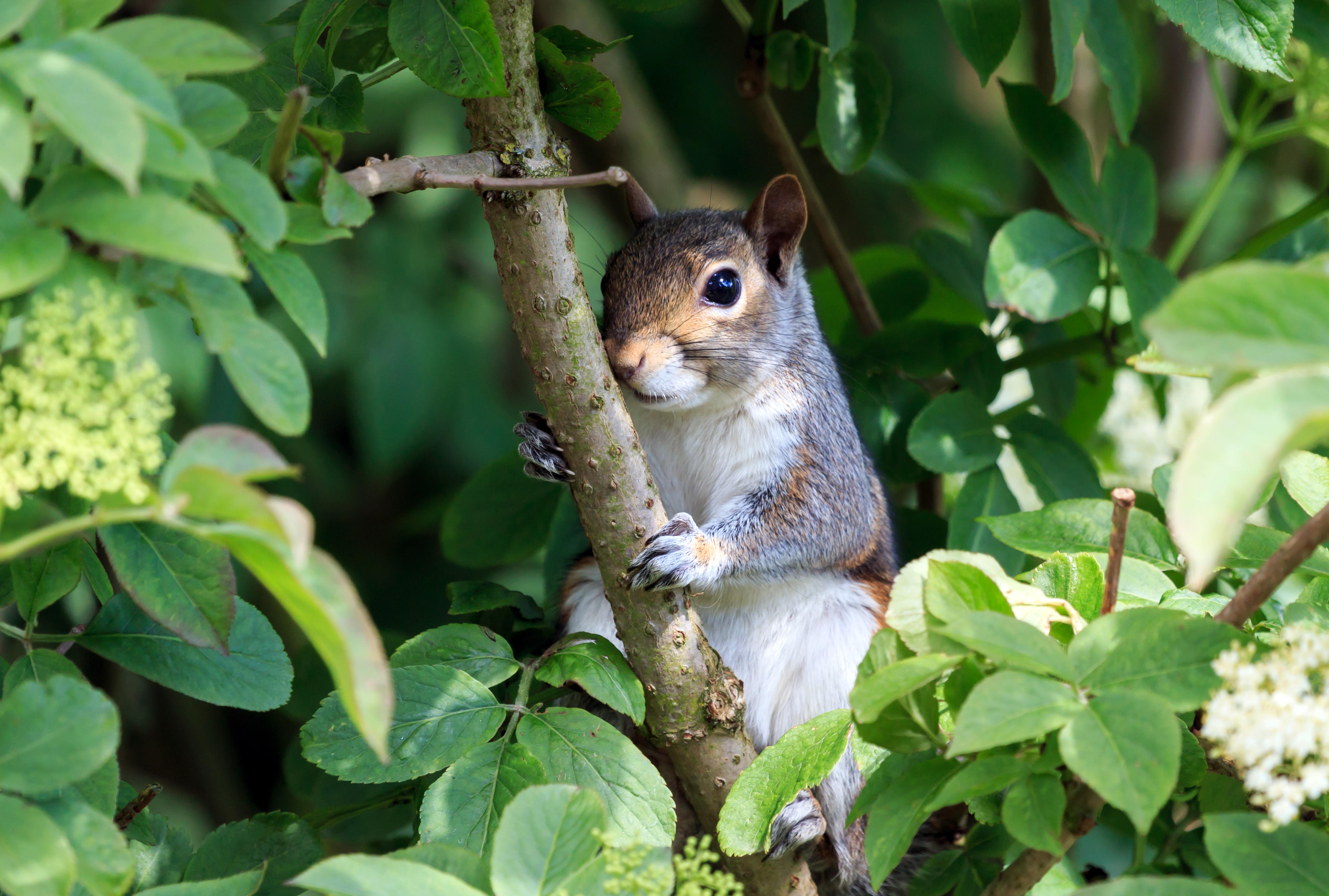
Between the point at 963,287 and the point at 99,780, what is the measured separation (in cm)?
113

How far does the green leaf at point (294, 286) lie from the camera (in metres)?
0.65

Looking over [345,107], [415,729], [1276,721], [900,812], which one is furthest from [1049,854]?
[345,107]

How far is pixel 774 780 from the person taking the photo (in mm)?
818

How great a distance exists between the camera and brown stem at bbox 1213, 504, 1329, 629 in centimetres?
61

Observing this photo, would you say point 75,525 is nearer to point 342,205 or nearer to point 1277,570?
point 342,205

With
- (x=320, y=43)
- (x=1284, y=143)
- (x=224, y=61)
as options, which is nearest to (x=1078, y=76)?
(x=1284, y=143)

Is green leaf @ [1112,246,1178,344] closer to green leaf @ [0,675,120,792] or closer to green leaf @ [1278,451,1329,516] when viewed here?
green leaf @ [1278,451,1329,516]

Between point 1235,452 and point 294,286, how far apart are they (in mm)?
491

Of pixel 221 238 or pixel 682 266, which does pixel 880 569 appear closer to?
pixel 682 266

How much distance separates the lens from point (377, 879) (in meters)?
0.61

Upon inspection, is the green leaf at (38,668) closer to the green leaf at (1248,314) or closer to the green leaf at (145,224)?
the green leaf at (145,224)

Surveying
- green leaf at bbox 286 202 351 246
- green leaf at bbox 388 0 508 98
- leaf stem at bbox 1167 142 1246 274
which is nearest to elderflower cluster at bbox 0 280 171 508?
green leaf at bbox 286 202 351 246

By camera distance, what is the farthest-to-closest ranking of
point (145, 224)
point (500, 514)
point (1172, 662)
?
point (500, 514) → point (1172, 662) → point (145, 224)

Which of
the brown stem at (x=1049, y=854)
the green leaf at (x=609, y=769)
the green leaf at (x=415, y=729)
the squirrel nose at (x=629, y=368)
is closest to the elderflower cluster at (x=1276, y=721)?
the brown stem at (x=1049, y=854)
